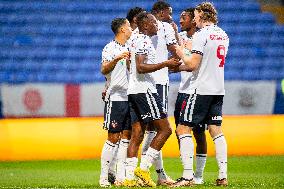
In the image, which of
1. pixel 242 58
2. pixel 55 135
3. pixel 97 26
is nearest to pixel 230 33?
pixel 242 58

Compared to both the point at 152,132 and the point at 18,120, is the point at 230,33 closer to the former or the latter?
the point at 18,120

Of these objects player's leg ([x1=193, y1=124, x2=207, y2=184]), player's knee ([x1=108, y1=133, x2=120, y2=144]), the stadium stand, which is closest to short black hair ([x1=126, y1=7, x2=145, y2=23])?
player's knee ([x1=108, y1=133, x2=120, y2=144])

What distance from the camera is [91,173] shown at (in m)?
12.3

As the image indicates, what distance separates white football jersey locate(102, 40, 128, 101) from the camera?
9.91m

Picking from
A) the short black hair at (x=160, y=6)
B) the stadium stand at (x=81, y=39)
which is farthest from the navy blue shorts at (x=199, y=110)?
the stadium stand at (x=81, y=39)

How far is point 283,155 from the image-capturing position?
15.1 meters

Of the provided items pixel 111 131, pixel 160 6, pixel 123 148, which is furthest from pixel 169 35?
pixel 123 148

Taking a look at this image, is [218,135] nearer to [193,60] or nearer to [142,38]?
[193,60]

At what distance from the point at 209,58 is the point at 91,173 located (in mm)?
3688

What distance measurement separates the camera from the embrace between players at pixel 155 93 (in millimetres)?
9258

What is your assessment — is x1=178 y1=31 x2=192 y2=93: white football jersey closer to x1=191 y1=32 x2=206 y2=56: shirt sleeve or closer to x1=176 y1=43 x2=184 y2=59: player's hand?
x1=176 y1=43 x2=184 y2=59: player's hand

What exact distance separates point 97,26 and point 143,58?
12239mm

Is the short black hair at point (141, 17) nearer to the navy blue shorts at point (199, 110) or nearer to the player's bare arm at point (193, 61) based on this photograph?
the player's bare arm at point (193, 61)

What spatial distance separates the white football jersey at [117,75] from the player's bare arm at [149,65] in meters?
0.71
